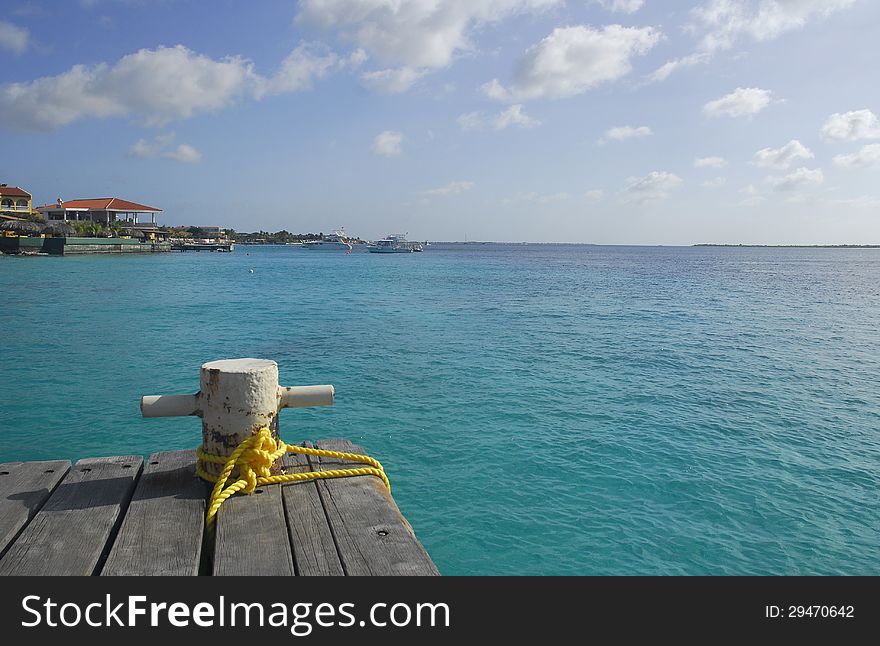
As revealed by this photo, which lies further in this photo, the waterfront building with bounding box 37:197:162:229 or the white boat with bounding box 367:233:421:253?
the white boat with bounding box 367:233:421:253

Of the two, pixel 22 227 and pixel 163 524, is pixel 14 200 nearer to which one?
pixel 22 227

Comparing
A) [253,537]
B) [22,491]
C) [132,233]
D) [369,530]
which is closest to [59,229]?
[132,233]

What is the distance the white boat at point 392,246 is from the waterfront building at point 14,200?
76.0 meters

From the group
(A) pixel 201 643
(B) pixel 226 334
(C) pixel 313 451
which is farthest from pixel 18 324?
(A) pixel 201 643

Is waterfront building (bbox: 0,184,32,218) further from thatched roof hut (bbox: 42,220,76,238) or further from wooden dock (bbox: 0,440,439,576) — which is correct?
wooden dock (bbox: 0,440,439,576)

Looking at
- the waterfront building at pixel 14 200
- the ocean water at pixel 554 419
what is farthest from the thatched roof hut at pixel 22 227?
the ocean water at pixel 554 419

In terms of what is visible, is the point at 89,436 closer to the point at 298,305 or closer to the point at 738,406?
the point at 738,406

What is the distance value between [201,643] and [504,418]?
10.4m

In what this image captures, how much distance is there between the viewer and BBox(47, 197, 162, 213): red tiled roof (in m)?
113

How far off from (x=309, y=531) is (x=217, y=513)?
0.74 meters

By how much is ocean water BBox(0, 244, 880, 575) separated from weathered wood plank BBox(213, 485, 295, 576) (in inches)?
147

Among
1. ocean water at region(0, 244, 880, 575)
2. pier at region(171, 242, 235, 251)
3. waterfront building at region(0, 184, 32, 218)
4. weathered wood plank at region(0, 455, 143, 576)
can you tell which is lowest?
ocean water at region(0, 244, 880, 575)

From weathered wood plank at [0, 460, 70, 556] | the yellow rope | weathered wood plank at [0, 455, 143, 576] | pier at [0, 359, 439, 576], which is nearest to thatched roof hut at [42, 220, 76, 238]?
weathered wood plank at [0, 460, 70, 556]

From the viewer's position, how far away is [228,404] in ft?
15.2
